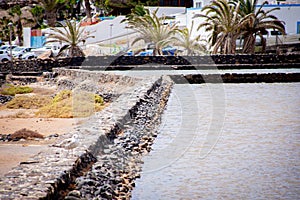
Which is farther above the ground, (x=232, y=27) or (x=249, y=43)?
(x=232, y=27)

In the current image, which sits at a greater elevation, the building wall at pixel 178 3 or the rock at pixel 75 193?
the building wall at pixel 178 3

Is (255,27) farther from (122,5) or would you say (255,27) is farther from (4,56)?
Answer: (122,5)

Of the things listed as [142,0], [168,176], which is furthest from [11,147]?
[142,0]

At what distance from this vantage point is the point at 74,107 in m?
17.9

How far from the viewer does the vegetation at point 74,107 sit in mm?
16984

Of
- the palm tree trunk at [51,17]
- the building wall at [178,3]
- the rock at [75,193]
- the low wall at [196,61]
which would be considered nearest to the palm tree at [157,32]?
the low wall at [196,61]

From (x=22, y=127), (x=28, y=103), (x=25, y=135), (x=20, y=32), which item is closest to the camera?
(x=25, y=135)

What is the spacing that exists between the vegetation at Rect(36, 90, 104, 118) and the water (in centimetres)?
265

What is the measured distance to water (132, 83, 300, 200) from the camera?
714 centimetres

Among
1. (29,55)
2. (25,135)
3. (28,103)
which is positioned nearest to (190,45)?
(29,55)

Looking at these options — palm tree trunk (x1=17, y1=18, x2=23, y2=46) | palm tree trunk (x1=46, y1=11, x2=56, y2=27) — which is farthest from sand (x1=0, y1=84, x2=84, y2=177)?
palm tree trunk (x1=46, y1=11, x2=56, y2=27)

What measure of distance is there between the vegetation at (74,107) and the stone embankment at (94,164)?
14.8 ft

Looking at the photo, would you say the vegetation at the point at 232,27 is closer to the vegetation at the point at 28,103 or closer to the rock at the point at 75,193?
the vegetation at the point at 28,103

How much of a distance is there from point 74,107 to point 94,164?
10472 mm
